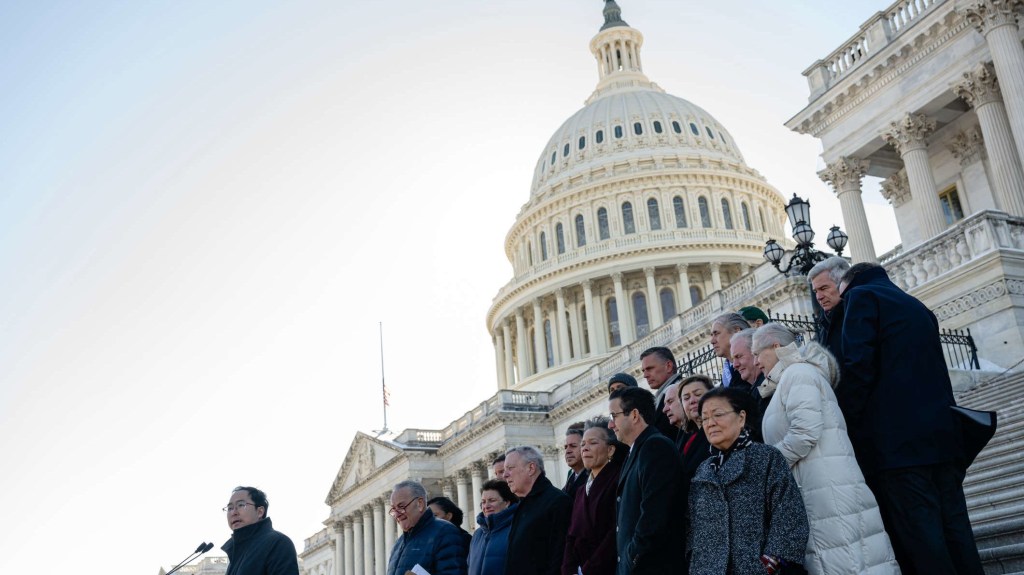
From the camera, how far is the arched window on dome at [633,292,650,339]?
5791cm

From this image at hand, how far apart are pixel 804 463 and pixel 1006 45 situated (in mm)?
17787

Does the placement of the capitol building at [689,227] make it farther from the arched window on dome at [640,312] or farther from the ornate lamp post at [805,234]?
the ornate lamp post at [805,234]

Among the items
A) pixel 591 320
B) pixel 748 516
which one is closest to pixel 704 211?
pixel 591 320

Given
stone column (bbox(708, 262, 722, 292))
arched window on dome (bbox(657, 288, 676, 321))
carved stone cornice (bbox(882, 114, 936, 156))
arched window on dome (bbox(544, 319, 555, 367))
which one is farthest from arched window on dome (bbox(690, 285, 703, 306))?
carved stone cornice (bbox(882, 114, 936, 156))

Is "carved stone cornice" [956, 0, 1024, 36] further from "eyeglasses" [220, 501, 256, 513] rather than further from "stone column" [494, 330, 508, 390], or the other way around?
"stone column" [494, 330, 508, 390]

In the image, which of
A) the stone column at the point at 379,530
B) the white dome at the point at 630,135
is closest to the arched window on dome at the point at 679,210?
the white dome at the point at 630,135

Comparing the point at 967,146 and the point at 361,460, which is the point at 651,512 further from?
the point at 361,460

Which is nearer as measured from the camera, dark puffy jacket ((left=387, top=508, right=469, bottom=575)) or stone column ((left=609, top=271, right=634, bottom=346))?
dark puffy jacket ((left=387, top=508, right=469, bottom=575))

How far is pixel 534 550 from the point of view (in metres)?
7.23

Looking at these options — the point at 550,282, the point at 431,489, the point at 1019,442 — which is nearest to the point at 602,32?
the point at 550,282

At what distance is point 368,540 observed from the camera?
56.2 m

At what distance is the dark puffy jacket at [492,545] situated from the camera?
24.7 ft

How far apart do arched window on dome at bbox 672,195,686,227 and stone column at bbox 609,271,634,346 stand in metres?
6.59

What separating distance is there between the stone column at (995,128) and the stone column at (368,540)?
43.4m
